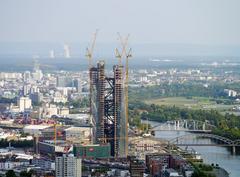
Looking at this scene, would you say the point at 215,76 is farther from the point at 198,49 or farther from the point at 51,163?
the point at 198,49

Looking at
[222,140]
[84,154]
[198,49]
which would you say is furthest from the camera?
[198,49]

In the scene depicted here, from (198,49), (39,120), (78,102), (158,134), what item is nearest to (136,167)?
(158,134)

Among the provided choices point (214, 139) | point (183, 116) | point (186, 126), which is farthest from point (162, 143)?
point (183, 116)

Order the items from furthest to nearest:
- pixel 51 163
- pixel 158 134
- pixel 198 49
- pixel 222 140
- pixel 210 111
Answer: pixel 198 49, pixel 210 111, pixel 158 134, pixel 222 140, pixel 51 163

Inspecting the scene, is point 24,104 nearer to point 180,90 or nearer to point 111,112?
point 180,90

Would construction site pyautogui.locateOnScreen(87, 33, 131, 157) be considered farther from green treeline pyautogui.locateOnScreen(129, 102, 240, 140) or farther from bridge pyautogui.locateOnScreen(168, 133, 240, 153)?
green treeline pyautogui.locateOnScreen(129, 102, 240, 140)

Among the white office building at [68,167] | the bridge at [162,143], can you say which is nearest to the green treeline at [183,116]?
the bridge at [162,143]
